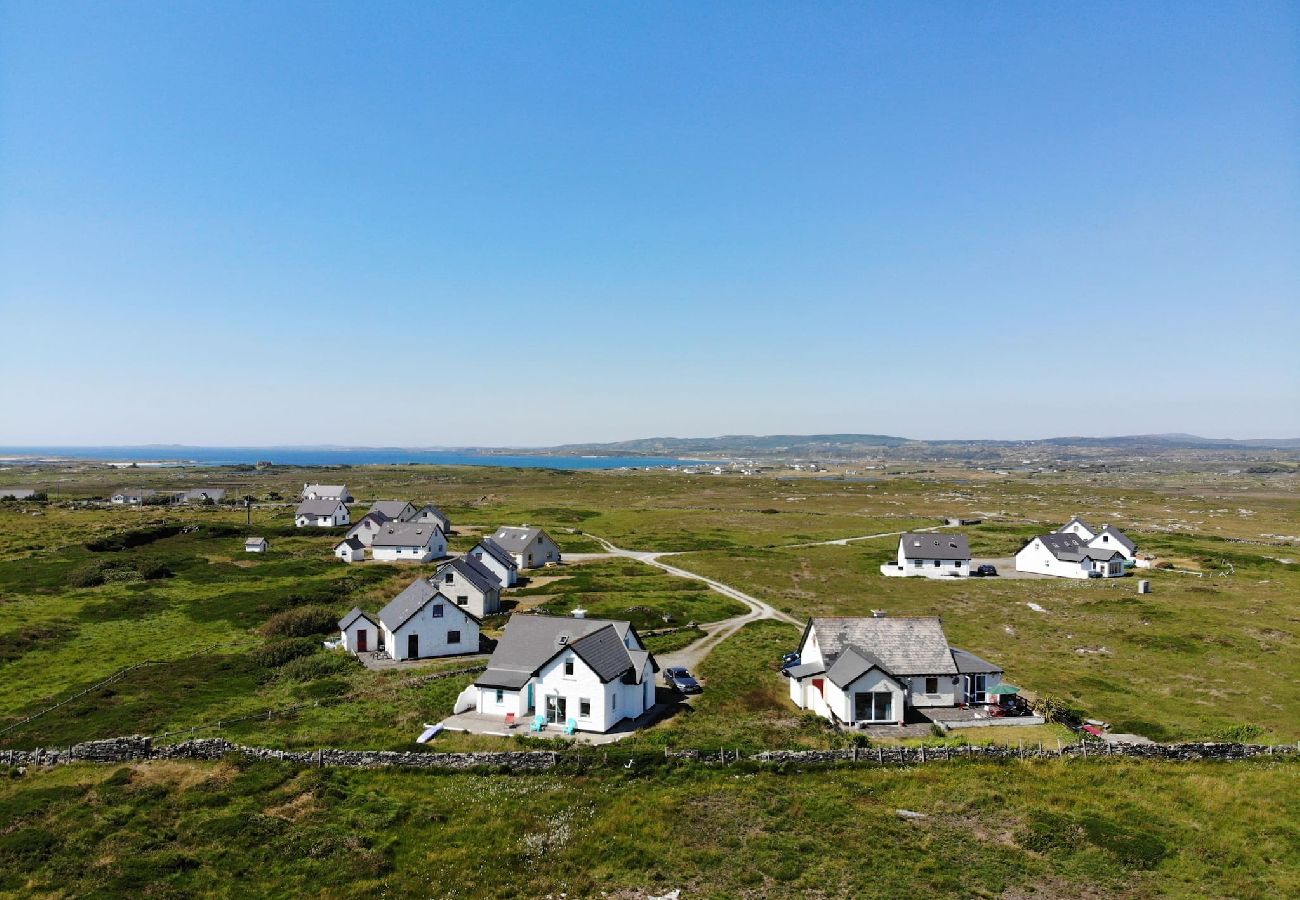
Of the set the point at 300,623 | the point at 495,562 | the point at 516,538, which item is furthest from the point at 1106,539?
the point at 300,623

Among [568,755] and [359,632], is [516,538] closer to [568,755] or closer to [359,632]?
[359,632]

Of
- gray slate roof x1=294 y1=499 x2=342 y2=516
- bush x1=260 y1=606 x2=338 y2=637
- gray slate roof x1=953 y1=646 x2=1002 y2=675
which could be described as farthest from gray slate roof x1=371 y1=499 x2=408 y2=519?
gray slate roof x1=953 y1=646 x2=1002 y2=675

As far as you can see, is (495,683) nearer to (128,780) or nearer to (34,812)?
(128,780)

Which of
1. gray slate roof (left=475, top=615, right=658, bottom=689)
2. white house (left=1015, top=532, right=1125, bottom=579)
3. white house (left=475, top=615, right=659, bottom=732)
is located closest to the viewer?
white house (left=475, top=615, right=659, bottom=732)

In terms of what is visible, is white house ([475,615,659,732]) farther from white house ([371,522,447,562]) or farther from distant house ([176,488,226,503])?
distant house ([176,488,226,503])

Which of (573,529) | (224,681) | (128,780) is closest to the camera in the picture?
(128,780)

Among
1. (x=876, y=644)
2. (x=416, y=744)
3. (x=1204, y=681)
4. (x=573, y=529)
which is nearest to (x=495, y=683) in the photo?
(x=416, y=744)
